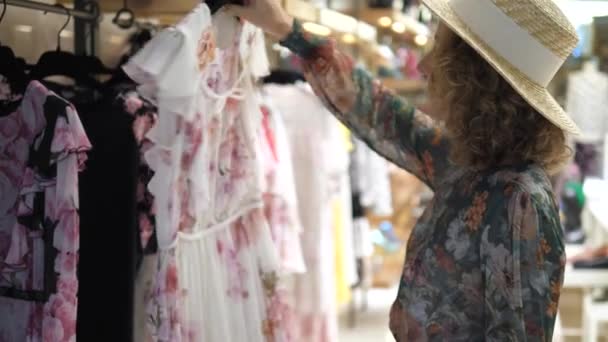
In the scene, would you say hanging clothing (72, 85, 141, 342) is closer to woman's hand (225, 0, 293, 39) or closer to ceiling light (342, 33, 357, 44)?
woman's hand (225, 0, 293, 39)

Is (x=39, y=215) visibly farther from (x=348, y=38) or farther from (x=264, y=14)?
(x=348, y=38)

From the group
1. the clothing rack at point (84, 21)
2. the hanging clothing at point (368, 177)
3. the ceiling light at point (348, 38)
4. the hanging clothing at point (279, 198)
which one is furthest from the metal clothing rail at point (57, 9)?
the hanging clothing at point (368, 177)

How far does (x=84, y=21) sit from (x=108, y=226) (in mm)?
485

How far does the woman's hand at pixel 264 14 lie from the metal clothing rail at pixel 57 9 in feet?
1.08

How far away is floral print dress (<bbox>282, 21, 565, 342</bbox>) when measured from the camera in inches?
54.9

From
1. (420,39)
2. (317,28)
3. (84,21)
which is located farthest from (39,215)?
(420,39)

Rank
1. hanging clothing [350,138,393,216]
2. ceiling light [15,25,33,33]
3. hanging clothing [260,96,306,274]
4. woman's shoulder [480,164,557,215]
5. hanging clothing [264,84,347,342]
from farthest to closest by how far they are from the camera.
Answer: hanging clothing [350,138,393,216]
hanging clothing [264,84,347,342]
hanging clothing [260,96,306,274]
ceiling light [15,25,33,33]
woman's shoulder [480,164,557,215]

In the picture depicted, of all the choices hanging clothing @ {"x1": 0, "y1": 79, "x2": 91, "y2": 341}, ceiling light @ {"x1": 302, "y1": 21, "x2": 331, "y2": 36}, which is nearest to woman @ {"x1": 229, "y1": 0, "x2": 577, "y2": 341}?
hanging clothing @ {"x1": 0, "y1": 79, "x2": 91, "y2": 341}

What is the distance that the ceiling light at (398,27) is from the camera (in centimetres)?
362

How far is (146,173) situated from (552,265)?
80 centimetres

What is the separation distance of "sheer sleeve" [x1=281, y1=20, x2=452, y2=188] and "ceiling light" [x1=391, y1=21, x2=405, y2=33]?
183cm

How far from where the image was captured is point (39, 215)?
1346 millimetres

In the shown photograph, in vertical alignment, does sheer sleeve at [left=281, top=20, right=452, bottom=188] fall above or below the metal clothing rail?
below

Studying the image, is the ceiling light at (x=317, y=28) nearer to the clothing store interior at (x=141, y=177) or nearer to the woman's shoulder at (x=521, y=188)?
the clothing store interior at (x=141, y=177)
